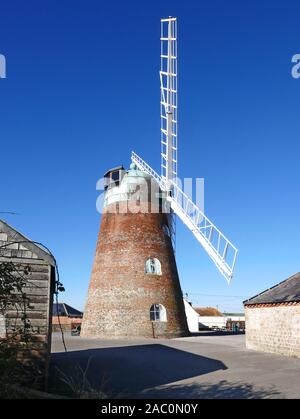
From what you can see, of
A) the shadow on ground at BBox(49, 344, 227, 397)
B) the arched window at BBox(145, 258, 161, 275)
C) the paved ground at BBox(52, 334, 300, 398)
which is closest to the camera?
the paved ground at BBox(52, 334, 300, 398)

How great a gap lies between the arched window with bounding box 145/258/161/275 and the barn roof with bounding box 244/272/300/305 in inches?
329

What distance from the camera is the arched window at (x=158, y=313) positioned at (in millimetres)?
26172

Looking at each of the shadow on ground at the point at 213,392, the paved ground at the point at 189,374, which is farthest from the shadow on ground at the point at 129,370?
the shadow on ground at the point at 213,392

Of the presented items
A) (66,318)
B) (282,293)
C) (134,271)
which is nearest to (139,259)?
(134,271)

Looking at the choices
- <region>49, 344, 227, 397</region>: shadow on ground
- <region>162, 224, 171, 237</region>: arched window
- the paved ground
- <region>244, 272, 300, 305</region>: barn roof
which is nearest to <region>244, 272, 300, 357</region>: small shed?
<region>244, 272, 300, 305</region>: barn roof

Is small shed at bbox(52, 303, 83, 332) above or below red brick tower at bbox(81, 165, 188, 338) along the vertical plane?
below

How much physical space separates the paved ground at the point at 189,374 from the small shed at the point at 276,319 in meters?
0.75

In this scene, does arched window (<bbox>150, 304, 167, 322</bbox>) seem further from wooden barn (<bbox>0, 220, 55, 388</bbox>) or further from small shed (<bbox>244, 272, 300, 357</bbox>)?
wooden barn (<bbox>0, 220, 55, 388</bbox>)

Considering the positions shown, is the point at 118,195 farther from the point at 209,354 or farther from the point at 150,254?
the point at 209,354

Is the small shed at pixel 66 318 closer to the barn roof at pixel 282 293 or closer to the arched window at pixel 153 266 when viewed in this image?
the arched window at pixel 153 266

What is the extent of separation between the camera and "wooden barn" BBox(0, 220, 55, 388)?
928cm
